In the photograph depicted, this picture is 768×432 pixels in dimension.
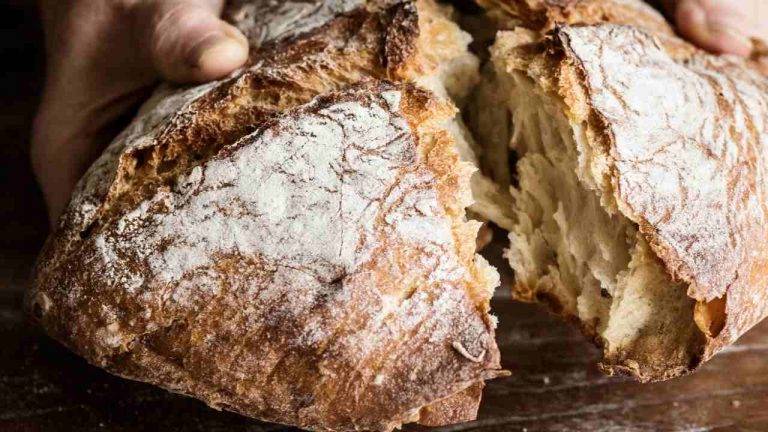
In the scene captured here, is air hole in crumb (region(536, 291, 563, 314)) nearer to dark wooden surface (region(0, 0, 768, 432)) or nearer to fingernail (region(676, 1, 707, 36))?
dark wooden surface (region(0, 0, 768, 432))

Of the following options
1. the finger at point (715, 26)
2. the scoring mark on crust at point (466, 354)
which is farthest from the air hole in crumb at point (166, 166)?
the finger at point (715, 26)

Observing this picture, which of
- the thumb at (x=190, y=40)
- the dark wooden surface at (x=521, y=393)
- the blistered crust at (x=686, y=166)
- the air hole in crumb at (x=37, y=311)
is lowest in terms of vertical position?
the dark wooden surface at (x=521, y=393)

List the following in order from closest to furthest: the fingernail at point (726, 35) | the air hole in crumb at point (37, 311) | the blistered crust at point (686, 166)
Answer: the blistered crust at point (686, 166) → the air hole in crumb at point (37, 311) → the fingernail at point (726, 35)

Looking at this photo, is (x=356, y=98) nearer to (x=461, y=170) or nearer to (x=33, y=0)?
(x=461, y=170)

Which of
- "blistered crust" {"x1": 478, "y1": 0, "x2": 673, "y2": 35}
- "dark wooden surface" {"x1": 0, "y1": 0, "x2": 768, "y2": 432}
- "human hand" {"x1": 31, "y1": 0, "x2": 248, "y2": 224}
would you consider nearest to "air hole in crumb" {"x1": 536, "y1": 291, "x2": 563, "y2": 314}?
"dark wooden surface" {"x1": 0, "y1": 0, "x2": 768, "y2": 432}

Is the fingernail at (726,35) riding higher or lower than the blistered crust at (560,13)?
lower

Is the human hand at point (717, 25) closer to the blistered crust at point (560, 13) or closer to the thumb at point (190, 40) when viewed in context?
the blistered crust at point (560, 13)

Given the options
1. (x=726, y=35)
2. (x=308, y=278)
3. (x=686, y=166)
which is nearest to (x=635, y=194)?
(x=686, y=166)
